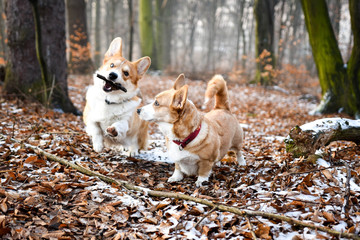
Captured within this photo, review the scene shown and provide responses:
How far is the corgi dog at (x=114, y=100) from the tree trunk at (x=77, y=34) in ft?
33.6

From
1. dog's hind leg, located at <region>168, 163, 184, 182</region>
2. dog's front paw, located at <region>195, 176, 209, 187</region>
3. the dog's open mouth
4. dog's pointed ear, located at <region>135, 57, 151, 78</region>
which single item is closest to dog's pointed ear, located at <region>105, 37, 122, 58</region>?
dog's pointed ear, located at <region>135, 57, 151, 78</region>

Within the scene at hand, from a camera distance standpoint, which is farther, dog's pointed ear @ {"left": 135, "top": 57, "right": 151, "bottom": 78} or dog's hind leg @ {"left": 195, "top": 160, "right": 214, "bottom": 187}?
dog's pointed ear @ {"left": 135, "top": 57, "right": 151, "bottom": 78}

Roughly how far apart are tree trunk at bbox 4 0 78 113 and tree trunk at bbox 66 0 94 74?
24.5 ft

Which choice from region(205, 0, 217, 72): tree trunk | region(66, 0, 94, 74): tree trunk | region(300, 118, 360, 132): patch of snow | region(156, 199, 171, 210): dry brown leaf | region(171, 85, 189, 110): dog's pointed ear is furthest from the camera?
region(205, 0, 217, 72): tree trunk

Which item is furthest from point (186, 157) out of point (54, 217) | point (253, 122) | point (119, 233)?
point (253, 122)

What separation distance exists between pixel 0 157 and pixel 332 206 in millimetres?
3835

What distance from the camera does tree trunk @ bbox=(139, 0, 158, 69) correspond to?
21.2 metres

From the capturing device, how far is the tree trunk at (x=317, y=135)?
11.8 ft

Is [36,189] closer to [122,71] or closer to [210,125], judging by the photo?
[122,71]

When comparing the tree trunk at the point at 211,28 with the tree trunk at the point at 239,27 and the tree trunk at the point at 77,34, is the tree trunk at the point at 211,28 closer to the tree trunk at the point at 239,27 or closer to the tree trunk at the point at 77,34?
the tree trunk at the point at 239,27

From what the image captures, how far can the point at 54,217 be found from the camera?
8.26 feet

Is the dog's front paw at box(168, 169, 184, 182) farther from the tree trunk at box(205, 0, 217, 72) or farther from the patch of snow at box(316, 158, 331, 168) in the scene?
the tree trunk at box(205, 0, 217, 72)

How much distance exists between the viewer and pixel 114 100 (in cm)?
418

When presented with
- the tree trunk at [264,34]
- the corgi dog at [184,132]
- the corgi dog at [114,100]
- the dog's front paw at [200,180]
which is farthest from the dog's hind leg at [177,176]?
the tree trunk at [264,34]
